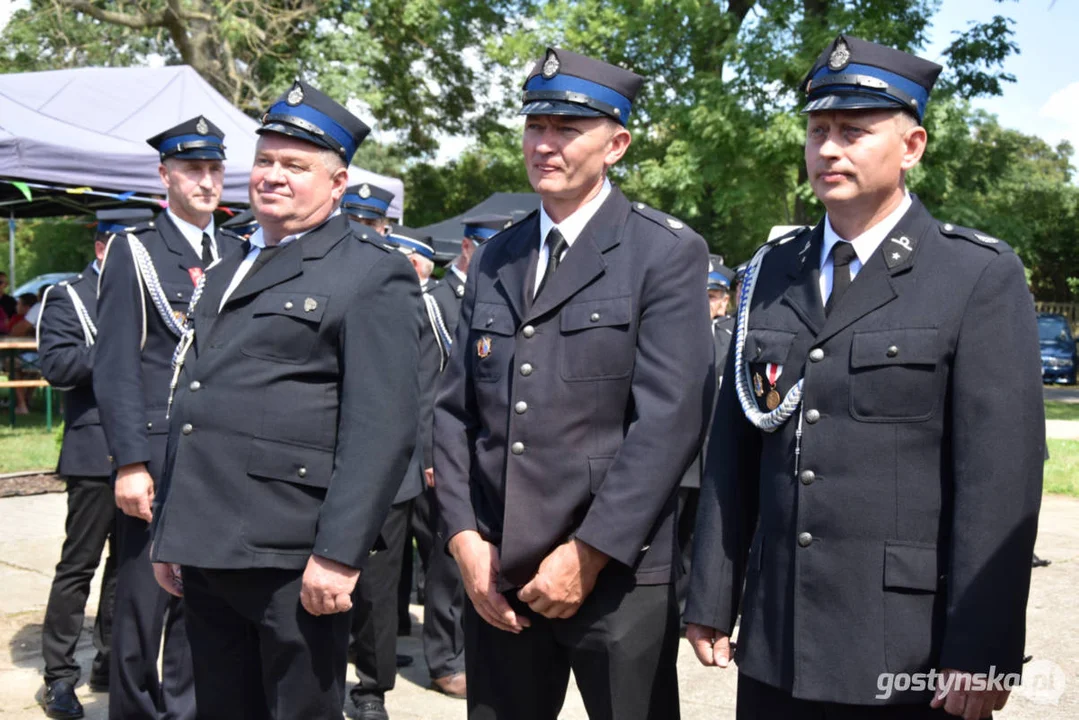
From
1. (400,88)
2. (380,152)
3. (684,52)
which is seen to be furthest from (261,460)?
(380,152)

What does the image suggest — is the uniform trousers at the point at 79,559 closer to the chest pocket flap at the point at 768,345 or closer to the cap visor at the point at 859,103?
the chest pocket flap at the point at 768,345

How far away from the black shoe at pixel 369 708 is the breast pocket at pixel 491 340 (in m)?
2.45

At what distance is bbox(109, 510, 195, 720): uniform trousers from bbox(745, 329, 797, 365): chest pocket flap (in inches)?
98.4

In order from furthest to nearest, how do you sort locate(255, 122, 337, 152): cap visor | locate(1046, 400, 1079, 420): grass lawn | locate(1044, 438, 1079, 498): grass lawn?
1. locate(1046, 400, 1079, 420): grass lawn
2. locate(1044, 438, 1079, 498): grass lawn
3. locate(255, 122, 337, 152): cap visor

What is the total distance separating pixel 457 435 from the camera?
10.4 feet

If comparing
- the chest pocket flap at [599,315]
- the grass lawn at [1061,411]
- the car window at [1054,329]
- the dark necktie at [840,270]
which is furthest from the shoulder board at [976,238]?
the car window at [1054,329]

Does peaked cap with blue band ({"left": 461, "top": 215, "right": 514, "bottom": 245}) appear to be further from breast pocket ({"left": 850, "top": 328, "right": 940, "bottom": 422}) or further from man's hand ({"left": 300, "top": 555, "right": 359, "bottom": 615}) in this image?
breast pocket ({"left": 850, "top": 328, "right": 940, "bottom": 422})

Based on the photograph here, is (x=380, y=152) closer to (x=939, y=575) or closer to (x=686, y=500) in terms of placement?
(x=686, y=500)

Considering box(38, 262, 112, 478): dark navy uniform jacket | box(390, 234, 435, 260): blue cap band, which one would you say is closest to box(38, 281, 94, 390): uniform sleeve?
box(38, 262, 112, 478): dark navy uniform jacket

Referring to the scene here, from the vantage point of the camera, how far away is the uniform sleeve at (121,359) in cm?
404

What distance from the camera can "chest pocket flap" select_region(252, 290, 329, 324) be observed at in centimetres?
316

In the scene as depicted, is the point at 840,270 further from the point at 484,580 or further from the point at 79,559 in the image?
the point at 79,559

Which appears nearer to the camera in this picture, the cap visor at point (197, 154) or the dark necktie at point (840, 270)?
the dark necktie at point (840, 270)

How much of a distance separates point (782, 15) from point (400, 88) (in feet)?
41.1
